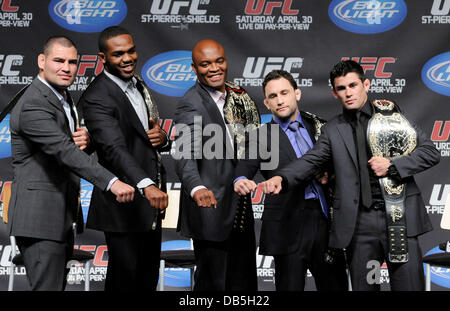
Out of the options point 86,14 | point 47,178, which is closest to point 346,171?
point 47,178

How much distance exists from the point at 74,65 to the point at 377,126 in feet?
5.36

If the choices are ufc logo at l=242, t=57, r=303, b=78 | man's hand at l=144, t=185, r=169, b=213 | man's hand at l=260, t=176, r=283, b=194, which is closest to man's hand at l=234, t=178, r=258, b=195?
man's hand at l=260, t=176, r=283, b=194

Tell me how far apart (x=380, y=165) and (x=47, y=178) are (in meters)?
1.69

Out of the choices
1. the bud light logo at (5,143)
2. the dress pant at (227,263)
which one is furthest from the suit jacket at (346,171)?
the bud light logo at (5,143)

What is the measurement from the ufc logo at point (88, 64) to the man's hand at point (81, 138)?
93.0 inches

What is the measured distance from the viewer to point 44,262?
3105 mm

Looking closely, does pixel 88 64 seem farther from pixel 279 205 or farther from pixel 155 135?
pixel 279 205

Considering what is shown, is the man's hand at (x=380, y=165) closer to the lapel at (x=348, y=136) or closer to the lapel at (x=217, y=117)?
the lapel at (x=348, y=136)

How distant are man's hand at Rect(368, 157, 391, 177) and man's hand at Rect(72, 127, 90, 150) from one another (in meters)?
1.51

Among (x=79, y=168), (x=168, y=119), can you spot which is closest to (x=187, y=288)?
(x=168, y=119)

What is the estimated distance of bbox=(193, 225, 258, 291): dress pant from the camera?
341 cm
